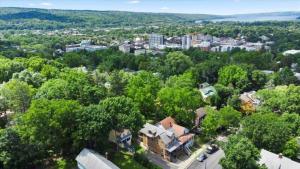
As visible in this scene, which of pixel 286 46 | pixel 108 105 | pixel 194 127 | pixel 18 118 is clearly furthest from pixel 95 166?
pixel 286 46

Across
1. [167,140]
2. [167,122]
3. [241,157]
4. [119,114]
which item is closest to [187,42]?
[167,122]

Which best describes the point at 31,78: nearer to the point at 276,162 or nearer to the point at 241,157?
the point at 241,157

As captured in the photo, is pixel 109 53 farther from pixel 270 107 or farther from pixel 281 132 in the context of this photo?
pixel 281 132

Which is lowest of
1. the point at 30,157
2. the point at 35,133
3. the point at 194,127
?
the point at 194,127

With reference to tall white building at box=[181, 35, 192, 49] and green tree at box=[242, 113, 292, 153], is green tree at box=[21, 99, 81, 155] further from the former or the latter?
tall white building at box=[181, 35, 192, 49]

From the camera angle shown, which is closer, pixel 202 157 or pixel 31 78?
pixel 202 157

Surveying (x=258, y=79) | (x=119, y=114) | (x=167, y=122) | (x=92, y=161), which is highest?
(x=119, y=114)

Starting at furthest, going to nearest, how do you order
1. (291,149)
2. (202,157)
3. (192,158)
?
(192,158) < (202,157) < (291,149)
